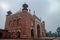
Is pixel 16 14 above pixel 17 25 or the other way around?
above

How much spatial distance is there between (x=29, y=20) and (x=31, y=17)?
3.76 feet

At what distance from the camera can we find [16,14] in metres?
27.4

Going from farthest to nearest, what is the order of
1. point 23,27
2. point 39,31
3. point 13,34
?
1. point 39,31
2. point 13,34
3. point 23,27

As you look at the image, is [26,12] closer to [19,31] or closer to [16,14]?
[16,14]

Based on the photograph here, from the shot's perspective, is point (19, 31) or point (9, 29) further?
point (9, 29)

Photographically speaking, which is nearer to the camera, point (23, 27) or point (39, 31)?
point (23, 27)

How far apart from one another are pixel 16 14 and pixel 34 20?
530 centimetres

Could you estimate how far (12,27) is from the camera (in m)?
27.5

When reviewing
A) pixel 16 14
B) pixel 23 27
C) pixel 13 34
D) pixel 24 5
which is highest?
pixel 24 5

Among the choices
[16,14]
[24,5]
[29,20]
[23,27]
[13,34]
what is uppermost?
[24,5]

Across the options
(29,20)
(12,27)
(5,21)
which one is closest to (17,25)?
(12,27)

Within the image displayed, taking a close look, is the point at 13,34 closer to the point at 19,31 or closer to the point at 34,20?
the point at 19,31

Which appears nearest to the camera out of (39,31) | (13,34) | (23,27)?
(23,27)

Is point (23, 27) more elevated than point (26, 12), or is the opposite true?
point (26, 12)
